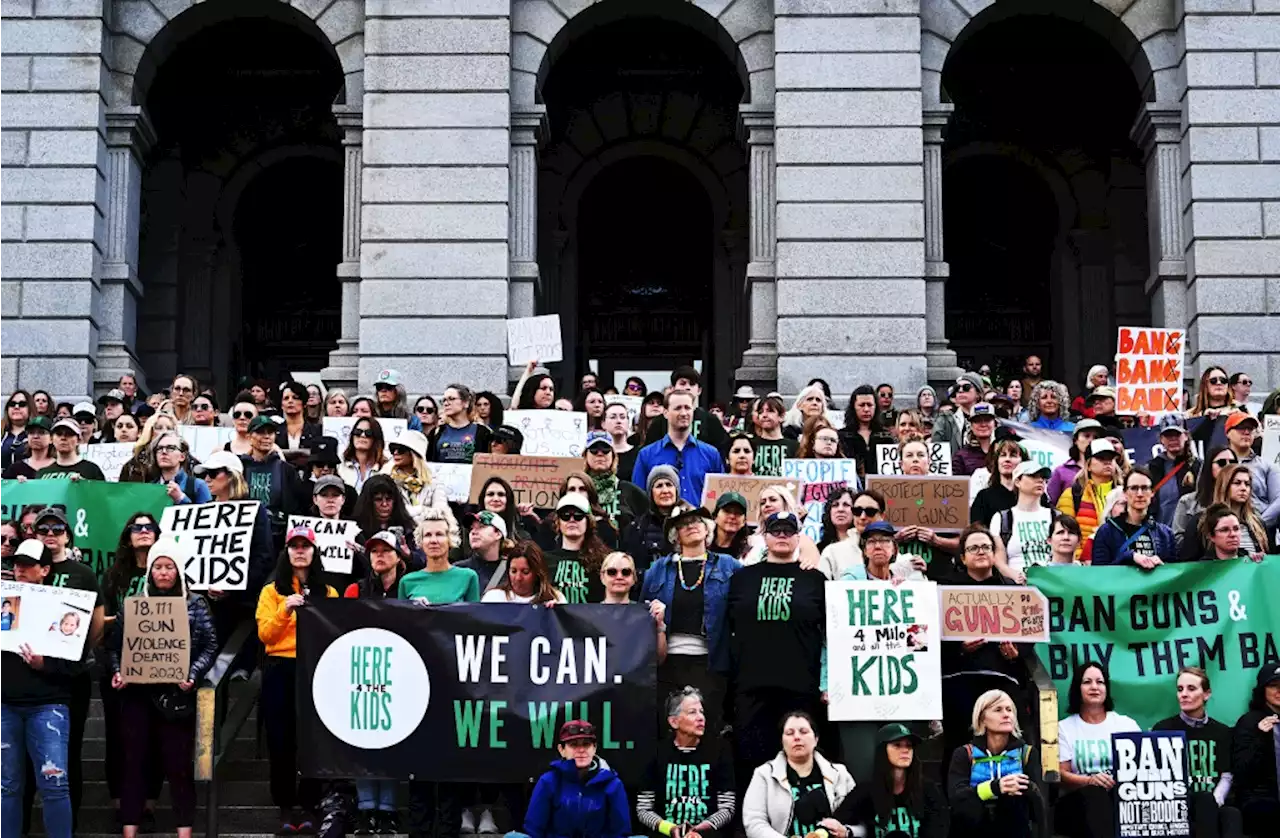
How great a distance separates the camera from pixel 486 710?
14547 mm

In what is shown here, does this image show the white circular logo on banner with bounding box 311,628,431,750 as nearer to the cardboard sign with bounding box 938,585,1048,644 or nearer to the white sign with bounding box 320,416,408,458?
the cardboard sign with bounding box 938,585,1048,644

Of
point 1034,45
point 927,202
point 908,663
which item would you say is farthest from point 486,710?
point 1034,45

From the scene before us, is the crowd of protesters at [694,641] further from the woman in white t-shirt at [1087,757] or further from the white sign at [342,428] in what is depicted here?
the white sign at [342,428]

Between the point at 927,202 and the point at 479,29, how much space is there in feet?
20.0

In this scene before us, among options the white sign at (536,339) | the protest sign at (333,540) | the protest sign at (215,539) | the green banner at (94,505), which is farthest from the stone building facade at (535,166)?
the protest sign at (333,540)

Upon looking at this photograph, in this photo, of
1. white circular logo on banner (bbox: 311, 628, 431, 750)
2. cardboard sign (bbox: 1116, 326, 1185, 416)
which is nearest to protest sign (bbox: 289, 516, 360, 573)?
white circular logo on banner (bbox: 311, 628, 431, 750)

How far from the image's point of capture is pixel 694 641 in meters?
14.8

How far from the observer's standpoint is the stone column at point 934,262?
82.2 feet

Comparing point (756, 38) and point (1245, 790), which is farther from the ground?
point (756, 38)

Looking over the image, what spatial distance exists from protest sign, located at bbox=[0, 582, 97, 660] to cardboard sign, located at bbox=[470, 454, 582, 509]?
458 centimetres

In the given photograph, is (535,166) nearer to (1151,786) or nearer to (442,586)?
(442,586)

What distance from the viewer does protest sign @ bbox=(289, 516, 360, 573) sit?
50.8ft

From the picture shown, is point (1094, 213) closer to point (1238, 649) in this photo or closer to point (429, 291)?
point (429, 291)

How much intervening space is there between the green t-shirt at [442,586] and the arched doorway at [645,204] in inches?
630
